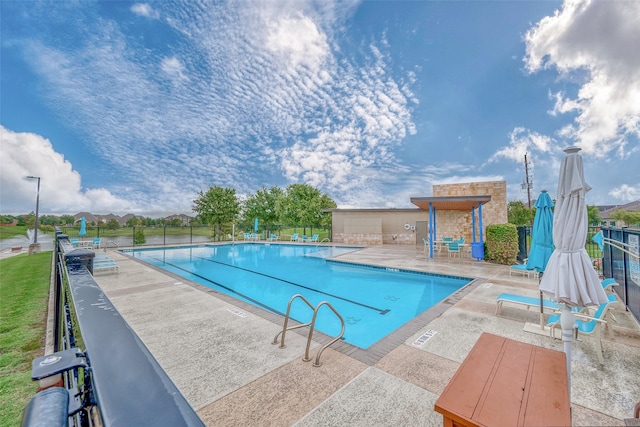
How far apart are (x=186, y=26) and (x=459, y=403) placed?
18.3 metres

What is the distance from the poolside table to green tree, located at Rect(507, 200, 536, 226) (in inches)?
1169

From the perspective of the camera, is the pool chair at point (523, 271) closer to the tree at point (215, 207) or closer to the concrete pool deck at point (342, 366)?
the concrete pool deck at point (342, 366)

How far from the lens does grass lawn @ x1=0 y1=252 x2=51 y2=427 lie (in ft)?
8.62

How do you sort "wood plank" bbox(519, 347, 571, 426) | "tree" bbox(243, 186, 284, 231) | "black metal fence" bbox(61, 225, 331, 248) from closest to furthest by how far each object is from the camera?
"wood plank" bbox(519, 347, 571, 426)
"black metal fence" bbox(61, 225, 331, 248)
"tree" bbox(243, 186, 284, 231)

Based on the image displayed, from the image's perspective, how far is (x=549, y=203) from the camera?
4.98 meters

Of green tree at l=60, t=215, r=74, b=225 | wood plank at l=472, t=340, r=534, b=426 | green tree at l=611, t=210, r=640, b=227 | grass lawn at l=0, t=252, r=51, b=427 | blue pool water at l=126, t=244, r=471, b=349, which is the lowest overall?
Answer: blue pool water at l=126, t=244, r=471, b=349

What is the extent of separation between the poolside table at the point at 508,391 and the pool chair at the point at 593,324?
5.34 feet

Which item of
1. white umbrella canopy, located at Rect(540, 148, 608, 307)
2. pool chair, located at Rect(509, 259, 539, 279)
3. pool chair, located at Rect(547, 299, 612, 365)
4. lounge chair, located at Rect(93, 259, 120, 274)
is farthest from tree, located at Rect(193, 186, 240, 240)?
white umbrella canopy, located at Rect(540, 148, 608, 307)

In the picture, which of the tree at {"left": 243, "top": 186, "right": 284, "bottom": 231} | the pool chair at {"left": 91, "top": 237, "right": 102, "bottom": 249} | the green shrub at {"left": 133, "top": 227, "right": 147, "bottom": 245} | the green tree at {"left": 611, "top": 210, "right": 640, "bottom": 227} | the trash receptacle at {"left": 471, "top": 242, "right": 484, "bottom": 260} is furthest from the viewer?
the tree at {"left": 243, "top": 186, "right": 284, "bottom": 231}

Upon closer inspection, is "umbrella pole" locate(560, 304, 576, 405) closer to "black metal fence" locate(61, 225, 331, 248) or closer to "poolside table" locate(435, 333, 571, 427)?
"poolside table" locate(435, 333, 571, 427)

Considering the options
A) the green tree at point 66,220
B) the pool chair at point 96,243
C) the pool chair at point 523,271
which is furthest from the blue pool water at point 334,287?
the green tree at point 66,220

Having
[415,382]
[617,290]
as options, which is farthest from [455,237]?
[415,382]

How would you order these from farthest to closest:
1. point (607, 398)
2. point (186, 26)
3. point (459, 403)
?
point (186, 26) → point (607, 398) → point (459, 403)

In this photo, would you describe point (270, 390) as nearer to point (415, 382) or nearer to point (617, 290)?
point (415, 382)
